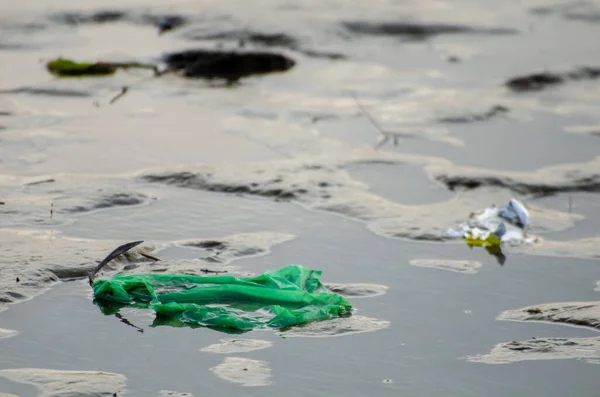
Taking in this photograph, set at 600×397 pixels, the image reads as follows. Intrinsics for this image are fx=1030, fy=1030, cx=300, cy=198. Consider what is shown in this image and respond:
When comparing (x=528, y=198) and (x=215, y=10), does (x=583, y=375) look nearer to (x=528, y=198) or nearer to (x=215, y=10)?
(x=528, y=198)

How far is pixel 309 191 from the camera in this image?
4121 millimetres

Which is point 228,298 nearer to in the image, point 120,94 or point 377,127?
point 377,127

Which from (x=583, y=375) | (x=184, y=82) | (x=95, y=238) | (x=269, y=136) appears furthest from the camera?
(x=184, y=82)

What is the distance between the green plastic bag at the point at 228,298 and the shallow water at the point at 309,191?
0.20 ft

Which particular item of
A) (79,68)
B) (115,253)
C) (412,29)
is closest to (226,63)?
(79,68)

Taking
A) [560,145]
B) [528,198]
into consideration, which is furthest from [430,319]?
[560,145]

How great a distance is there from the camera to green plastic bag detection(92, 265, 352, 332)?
9.44ft

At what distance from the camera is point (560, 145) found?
195 inches

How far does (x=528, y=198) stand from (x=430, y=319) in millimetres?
1357

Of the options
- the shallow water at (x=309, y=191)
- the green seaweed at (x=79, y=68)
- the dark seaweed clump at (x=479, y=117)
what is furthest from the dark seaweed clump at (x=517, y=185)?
the green seaweed at (x=79, y=68)

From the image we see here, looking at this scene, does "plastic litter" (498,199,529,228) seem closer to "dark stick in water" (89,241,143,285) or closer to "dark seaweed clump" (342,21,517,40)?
"dark stick in water" (89,241,143,285)

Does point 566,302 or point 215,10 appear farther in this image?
point 215,10

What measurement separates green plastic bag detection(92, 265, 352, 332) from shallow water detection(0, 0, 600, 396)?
61 mm

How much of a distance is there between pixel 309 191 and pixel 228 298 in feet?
3.89
